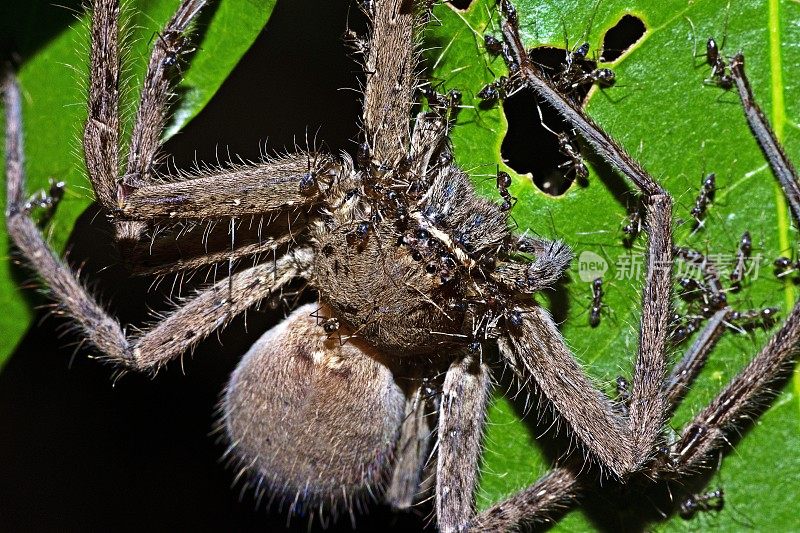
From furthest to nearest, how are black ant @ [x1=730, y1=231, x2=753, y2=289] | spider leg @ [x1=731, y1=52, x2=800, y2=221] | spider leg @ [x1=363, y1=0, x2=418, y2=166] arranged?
black ant @ [x1=730, y1=231, x2=753, y2=289] < spider leg @ [x1=731, y1=52, x2=800, y2=221] < spider leg @ [x1=363, y1=0, x2=418, y2=166]

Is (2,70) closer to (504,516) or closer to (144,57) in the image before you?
A: (144,57)

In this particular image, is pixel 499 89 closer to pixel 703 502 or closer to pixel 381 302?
pixel 381 302

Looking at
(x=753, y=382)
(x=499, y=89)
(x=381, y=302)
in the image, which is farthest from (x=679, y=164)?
(x=381, y=302)

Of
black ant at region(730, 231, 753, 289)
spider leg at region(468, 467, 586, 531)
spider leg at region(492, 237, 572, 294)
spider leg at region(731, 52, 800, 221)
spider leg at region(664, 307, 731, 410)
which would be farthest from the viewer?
spider leg at region(468, 467, 586, 531)

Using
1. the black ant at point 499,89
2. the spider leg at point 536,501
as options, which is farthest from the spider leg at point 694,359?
the black ant at point 499,89

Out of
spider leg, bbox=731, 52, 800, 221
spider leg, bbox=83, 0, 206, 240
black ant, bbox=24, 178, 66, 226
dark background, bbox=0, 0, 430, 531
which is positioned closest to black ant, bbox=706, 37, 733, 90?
spider leg, bbox=731, 52, 800, 221

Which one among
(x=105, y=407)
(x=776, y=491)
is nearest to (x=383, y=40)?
(x=776, y=491)

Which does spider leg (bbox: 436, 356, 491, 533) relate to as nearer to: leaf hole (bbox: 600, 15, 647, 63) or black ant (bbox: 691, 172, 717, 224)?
black ant (bbox: 691, 172, 717, 224)
